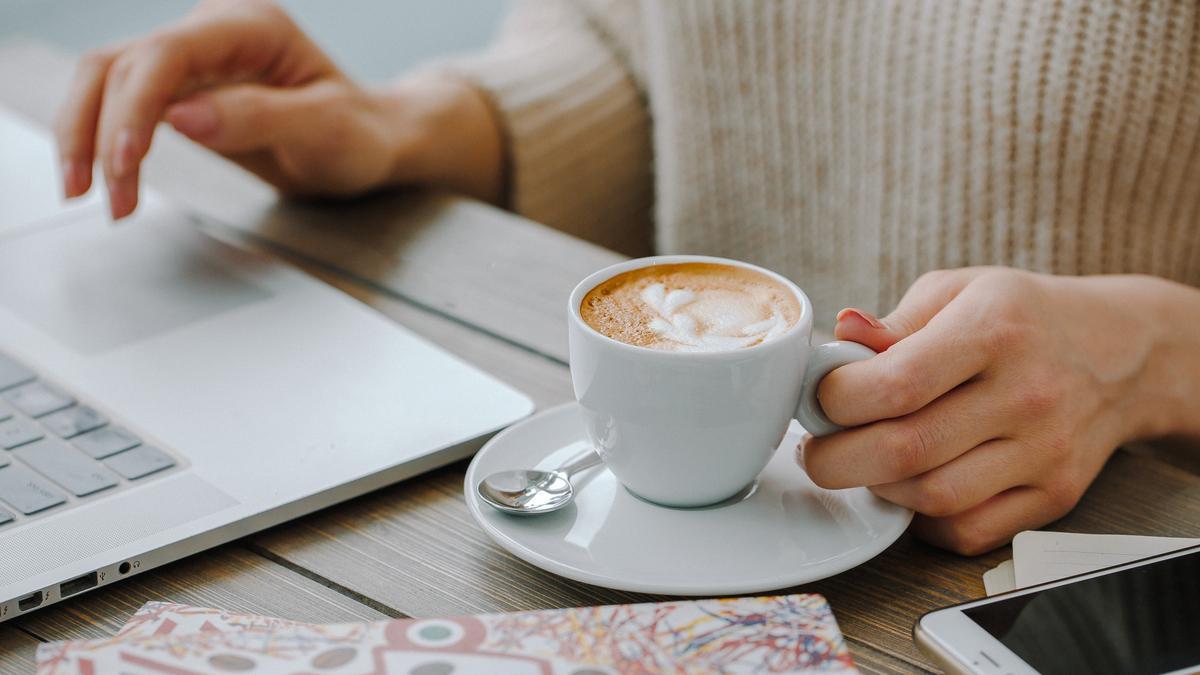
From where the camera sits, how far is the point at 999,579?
1.48 feet

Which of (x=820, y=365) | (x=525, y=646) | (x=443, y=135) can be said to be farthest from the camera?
(x=443, y=135)

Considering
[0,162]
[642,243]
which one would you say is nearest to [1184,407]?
[642,243]

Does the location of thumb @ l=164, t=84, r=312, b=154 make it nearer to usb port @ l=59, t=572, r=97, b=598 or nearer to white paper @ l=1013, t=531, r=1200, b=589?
usb port @ l=59, t=572, r=97, b=598

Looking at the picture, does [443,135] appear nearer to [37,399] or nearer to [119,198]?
[119,198]

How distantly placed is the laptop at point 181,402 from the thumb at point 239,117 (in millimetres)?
71

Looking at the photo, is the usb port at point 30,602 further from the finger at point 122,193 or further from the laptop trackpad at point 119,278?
the finger at point 122,193

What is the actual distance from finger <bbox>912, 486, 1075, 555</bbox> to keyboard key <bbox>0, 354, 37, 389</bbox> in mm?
460

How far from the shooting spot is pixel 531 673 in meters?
0.35

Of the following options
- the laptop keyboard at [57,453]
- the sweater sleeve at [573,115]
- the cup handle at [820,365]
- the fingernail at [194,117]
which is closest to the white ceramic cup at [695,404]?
the cup handle at [820,365]

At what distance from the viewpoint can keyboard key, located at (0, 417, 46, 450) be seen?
1.68 ft

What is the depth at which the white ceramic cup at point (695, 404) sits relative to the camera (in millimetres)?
425

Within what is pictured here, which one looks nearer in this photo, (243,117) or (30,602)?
(30,602)

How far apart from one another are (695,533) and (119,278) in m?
0.46

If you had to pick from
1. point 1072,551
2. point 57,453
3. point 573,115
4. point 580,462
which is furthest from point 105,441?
point 573,115
